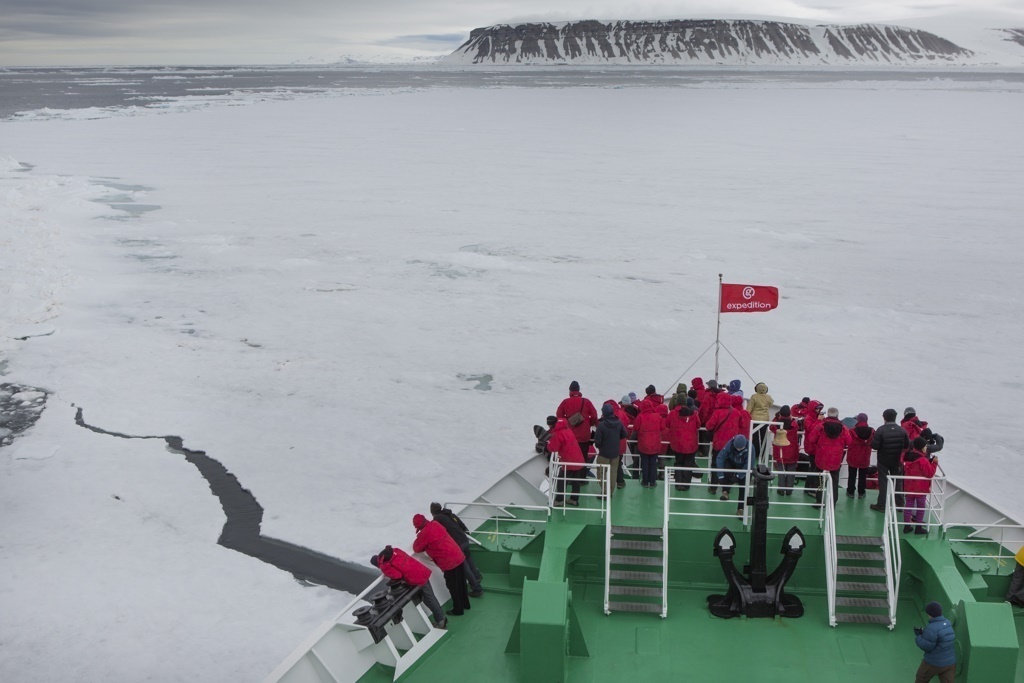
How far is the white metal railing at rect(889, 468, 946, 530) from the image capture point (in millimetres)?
6902

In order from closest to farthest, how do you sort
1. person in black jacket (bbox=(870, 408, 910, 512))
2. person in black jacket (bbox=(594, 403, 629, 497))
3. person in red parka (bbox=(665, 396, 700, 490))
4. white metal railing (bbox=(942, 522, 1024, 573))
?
white metal railing (bbox=(942, 522, 1024, 573)) < person in black jacket (bbox=(870, 408, 910, 512)) < person in black jacket (bbox=(594, 403, 629, 497)) < person in red parka (bbox=(665, 396, 700, 490))

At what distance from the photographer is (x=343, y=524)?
10445 millimetres

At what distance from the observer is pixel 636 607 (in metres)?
6.85

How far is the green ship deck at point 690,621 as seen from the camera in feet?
19.6

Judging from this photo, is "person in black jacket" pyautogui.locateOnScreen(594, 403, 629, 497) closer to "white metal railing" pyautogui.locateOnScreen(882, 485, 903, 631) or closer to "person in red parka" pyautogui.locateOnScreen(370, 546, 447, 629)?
"person in red parka" pyautogui.locateOnScreen(370, 546, 447, 629)

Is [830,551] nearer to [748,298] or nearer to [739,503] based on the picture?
[739,503]

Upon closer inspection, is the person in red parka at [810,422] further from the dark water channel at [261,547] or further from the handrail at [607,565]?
the dark water channel at [261,547]

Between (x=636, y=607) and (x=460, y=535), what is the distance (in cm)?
149

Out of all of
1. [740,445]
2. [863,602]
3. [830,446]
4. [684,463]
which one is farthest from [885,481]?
[684,463]

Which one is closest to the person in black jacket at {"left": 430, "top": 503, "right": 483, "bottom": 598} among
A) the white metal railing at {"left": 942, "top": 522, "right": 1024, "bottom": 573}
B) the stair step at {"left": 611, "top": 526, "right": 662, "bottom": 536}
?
the stair step at {"left": 611, "top": 526, "right": 662, "bottom": 536}

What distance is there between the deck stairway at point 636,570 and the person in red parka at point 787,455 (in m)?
1.37

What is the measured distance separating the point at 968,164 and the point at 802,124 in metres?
18.2

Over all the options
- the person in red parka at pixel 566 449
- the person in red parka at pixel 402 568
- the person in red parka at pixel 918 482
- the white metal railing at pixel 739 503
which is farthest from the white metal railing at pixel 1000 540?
the person in red parka at pixel 402 568

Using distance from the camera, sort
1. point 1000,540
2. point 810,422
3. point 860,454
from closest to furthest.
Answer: point 1000,540 → point 860,454 → point 810,422
